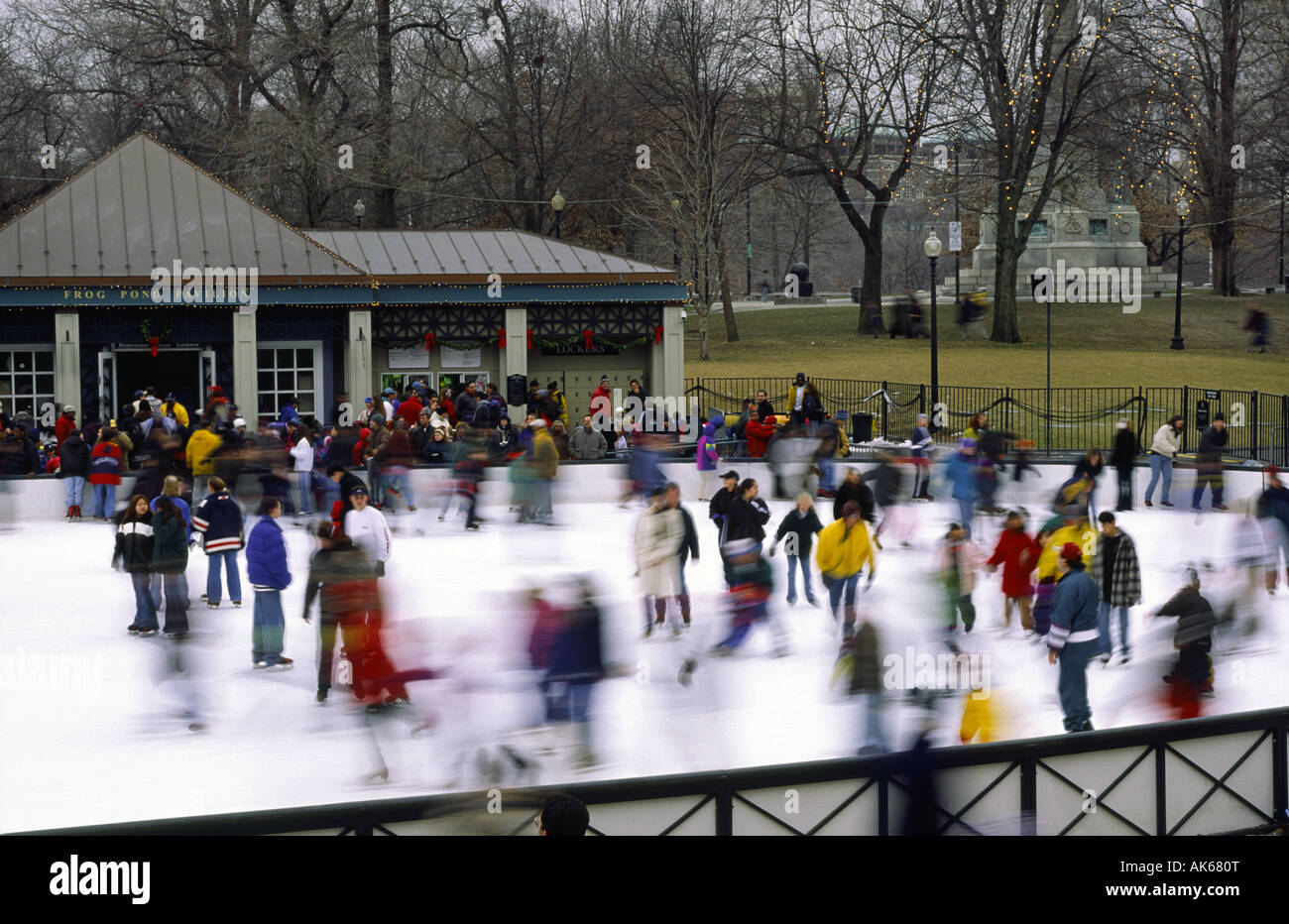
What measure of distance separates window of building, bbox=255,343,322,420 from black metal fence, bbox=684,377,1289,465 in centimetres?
729

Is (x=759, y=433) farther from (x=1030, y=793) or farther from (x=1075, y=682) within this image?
(x=1030, y=793)

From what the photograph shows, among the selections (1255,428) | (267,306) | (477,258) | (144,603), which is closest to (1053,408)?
(1255,428)

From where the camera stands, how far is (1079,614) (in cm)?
949

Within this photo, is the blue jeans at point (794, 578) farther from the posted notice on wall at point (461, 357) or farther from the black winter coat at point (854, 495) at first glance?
the posted notice on wall at point (461, 357)

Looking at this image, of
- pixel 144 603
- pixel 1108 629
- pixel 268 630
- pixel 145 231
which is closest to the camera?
pixel 268 630

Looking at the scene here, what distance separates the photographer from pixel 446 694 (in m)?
9.56

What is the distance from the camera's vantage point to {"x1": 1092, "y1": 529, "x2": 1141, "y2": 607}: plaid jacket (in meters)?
11.4

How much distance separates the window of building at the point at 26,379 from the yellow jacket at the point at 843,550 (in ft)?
58.8

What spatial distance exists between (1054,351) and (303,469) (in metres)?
23.0

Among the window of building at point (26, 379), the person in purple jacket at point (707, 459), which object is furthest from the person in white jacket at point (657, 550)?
the window of building at point (26, 379)

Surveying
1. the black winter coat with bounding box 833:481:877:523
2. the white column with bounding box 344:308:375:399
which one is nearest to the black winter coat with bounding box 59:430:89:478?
the white column with bounding box 344:308:375:399

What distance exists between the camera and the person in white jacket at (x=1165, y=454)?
63.8ft

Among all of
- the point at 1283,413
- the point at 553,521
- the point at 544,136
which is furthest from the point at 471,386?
the point at 544,136
